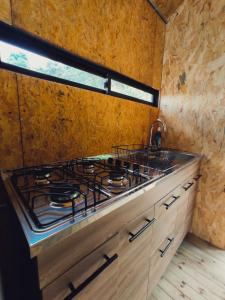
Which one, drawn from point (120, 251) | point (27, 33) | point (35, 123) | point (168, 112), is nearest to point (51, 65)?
point (27, 33)

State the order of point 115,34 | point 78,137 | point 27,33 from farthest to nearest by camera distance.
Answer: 1. point 115,34
2. point 78,137
3. point 27,33

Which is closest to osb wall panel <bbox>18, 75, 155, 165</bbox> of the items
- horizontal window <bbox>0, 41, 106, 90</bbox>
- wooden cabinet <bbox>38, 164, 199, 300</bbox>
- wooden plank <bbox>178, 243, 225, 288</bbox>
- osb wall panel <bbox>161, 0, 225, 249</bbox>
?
horizontal window <bbox>0, 41, 106, 90</bbox>

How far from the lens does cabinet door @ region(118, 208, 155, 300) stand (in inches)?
26.8

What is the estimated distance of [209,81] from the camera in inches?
61.4

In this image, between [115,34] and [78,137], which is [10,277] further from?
[115,34]

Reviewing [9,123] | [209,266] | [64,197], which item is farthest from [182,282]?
[9,123]

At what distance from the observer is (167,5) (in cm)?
164

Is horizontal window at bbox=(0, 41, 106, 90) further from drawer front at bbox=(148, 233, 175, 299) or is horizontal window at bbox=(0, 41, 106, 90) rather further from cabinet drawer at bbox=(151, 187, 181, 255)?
drawer front at bbox=(148, 233, 175, 299)

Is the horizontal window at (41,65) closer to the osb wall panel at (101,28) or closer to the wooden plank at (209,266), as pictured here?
the osb wall panel at (101,28)

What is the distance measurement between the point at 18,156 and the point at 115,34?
4.10ft

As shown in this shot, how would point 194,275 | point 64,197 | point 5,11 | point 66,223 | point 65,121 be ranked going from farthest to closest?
point 194,275
point 65,121
point 5,11
point 64,197
point 66,223

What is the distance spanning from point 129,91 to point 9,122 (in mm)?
1198

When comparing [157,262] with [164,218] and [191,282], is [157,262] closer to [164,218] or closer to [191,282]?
[164,218]

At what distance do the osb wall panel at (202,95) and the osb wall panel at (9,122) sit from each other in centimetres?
168
